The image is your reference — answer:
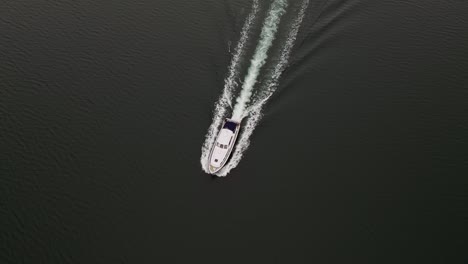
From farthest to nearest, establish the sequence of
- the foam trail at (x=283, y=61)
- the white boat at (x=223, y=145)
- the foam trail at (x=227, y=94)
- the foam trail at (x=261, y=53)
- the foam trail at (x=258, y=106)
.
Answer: the foam trail at (x=283, y=61) → the foam trail at (x=261, y=53) → the foam trail at (x=227, y=94) → the foam trail at (x=258, y=106) → the white boat at (x=223, y=145)

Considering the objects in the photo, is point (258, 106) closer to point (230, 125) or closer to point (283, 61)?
point (230, 125)

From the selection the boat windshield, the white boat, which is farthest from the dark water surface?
the boat windshield

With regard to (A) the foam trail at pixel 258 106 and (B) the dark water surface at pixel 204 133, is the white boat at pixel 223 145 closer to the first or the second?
(A) the foam trail at pixel 258 106

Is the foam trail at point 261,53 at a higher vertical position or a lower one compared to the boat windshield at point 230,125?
higher

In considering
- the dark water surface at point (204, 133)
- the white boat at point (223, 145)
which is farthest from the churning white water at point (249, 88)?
the dark water surface at point (204, 133)

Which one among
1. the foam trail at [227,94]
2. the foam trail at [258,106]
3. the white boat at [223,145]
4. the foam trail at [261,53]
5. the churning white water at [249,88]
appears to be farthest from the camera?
the foam trail at [261,53]

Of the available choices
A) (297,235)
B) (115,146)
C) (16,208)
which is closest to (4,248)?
(16,208)

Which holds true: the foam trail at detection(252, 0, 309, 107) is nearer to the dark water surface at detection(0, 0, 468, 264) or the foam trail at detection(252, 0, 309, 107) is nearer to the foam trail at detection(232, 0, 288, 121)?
the dark water surface at detection(0, 0, 468, 264)
